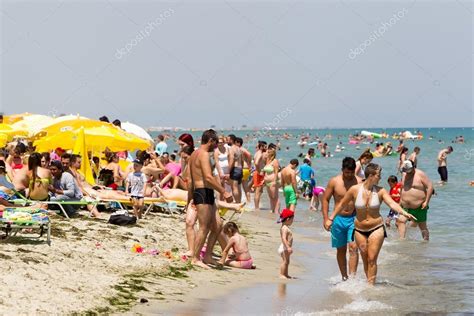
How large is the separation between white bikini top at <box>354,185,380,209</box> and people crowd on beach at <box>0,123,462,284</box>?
0.04ft

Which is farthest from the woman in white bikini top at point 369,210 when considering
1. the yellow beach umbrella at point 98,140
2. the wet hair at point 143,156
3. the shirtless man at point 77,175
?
the yellow beach umbrella at point 98,140

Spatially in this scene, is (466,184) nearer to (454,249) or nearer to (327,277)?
(454,249)

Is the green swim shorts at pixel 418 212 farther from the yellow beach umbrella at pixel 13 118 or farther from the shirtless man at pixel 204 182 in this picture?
the yellow beach umbrella at pixel 13 118

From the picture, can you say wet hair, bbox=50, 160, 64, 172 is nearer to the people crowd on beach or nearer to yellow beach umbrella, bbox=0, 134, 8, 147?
the people crowd on beach

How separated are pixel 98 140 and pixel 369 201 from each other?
28.4ft

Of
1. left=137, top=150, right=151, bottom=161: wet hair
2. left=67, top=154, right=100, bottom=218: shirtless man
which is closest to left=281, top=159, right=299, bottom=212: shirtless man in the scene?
left=137, top=150, right=151, bottom=161: wet hair

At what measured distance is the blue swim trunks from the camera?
30.7ft

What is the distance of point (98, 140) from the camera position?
16.4 metres

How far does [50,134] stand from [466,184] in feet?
63.2

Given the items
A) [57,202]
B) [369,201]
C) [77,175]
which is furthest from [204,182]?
[77,175]

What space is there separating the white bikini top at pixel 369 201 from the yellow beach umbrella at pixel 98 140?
843 centimetres

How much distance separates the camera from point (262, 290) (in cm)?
927

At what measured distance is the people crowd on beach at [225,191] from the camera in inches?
359

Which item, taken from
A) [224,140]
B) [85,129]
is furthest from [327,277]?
[85,129]
